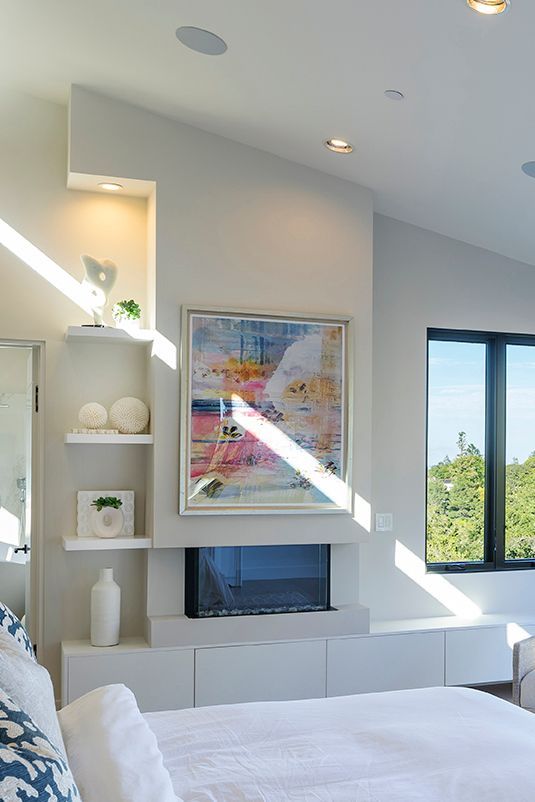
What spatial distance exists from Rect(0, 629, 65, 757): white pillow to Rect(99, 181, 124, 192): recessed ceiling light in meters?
2.84

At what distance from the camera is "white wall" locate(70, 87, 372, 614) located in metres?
4.22

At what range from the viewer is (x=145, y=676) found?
4.09 meters

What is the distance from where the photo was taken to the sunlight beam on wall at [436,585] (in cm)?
501

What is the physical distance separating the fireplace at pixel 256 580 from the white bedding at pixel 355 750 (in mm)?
1556

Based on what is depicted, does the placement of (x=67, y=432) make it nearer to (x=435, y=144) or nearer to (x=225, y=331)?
(x=225, y=331)

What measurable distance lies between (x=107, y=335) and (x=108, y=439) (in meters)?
0.53

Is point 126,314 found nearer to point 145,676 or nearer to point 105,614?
point 105,614

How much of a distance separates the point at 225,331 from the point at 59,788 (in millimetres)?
3165

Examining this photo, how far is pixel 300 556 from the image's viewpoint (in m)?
4.51

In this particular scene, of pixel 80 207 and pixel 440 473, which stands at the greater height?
pixel 80 207

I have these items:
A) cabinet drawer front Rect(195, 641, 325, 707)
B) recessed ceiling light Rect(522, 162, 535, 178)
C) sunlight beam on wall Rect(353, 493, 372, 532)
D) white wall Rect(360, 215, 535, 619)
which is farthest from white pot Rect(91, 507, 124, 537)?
recessed ceiling light Rect(522, 162, 535, 178)

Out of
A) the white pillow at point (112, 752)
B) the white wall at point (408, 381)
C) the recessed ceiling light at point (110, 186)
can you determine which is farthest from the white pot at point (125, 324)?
the white pillow at point (112, 752)

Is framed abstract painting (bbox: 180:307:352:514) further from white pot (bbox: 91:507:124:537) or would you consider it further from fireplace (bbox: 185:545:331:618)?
white pot (bbox: 91:507:124:537)

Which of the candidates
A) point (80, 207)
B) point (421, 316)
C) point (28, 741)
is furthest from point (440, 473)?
point (28, 741)
